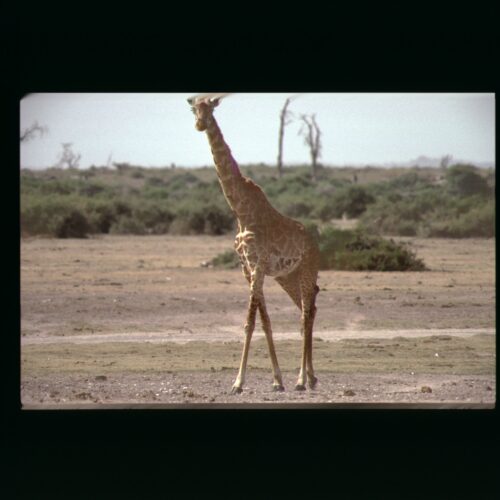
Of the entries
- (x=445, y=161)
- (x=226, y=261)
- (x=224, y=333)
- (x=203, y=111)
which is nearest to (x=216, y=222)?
(x=445, y=161)

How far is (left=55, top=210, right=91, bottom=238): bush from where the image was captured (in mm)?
26797

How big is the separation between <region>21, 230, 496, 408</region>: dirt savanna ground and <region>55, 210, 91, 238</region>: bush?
6.07ft

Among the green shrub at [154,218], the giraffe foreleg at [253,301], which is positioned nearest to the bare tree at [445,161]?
the green shrub at [154,218]

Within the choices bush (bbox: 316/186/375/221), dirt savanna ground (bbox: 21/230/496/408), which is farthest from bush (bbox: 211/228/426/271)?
bush (bbox: 316/186/375/221)

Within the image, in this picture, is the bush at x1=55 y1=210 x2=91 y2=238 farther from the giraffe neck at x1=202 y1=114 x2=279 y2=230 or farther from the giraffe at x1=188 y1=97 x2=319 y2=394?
the giraffe neck at x1=202 y1=114 x2=279 y2=230

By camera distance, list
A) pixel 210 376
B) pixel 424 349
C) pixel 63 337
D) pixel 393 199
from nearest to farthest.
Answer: pixel 210 376 < pixel 424 349 < pixel 63 337 < pixel 393 199

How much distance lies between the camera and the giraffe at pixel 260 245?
Result: 11.7m

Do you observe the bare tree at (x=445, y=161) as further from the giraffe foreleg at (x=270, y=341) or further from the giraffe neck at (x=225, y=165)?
the giraffe neck at (x=225, y=165)
